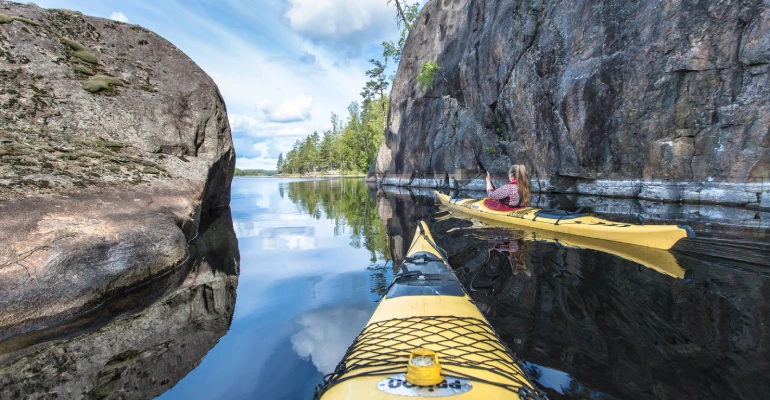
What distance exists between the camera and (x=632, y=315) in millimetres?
3346

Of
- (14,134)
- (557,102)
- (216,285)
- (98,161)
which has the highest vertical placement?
(557,102)

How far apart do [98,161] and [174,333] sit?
15.7 feet

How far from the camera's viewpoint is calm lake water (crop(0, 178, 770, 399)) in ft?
8.21

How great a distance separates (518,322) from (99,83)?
10.1 metres

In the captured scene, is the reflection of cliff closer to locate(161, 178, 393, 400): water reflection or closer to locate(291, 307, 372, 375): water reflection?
locate(161, 178, 393, 400): water reflection

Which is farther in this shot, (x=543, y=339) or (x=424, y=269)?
(x=424, y=269)

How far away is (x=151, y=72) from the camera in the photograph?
Answer: 31.1 ft

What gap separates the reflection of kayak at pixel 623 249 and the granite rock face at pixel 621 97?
628 centimetres

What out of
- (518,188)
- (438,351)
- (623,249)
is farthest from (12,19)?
(623,249)

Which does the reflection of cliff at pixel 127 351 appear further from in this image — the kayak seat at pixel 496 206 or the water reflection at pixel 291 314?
the kayak seat at pixel 496 206

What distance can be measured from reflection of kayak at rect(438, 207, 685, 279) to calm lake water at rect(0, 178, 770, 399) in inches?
1.4

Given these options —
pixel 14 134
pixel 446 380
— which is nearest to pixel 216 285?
pixel 446 380

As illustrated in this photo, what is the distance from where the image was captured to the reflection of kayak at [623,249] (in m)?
4.81

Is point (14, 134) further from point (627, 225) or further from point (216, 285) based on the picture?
point (627, 225)
